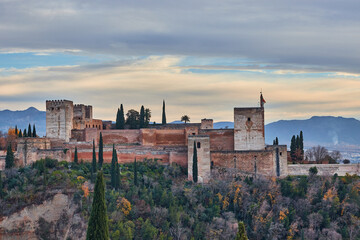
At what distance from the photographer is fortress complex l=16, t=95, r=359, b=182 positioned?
1715 inches

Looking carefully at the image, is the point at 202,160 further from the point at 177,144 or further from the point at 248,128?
the point at 177,144

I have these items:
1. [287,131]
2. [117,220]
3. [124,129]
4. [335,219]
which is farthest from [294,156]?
[287,131]

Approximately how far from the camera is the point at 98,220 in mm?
27328

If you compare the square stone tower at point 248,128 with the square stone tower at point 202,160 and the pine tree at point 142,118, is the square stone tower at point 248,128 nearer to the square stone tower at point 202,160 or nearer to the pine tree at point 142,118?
the square stone tower at point 202,160

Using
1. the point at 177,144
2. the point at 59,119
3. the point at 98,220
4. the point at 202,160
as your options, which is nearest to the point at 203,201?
the point at 202,160

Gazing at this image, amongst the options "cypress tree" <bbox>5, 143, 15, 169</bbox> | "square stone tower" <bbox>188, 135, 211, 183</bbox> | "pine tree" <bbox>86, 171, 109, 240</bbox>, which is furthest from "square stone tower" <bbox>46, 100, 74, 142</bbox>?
"pine tree" <bbox>86, 171, 109, 240</bbox>

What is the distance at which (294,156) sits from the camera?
48.5 metres

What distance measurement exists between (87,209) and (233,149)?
11608 mm

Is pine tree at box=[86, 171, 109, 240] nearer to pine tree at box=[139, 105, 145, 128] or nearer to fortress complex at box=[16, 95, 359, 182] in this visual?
fortress complex at box=[16, 95, 359, 182]

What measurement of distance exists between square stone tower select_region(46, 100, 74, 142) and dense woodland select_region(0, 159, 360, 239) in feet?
17.2

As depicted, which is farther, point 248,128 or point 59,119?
point 59,119

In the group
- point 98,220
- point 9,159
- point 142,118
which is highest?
point 142,118

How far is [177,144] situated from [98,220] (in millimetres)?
20884

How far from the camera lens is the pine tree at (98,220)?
88.8ft
